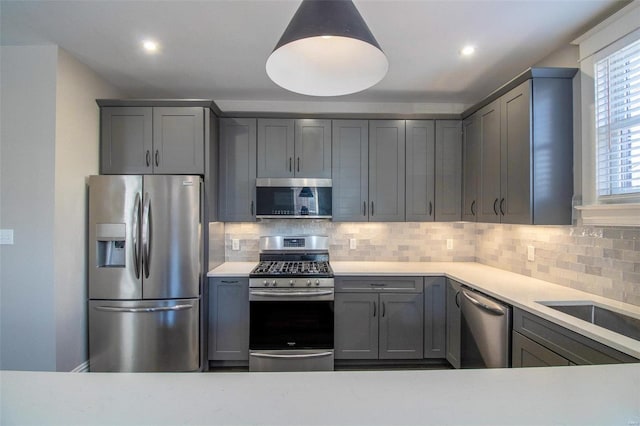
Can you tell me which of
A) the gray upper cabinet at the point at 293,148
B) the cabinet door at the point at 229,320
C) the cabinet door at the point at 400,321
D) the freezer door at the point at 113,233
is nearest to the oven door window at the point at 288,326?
the cabinet door at the point at 229,320

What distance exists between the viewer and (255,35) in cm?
210

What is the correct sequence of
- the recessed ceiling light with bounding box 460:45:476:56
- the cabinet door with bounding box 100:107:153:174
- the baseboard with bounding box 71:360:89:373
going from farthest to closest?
the cabinet door with bounding box 100:107:153:174, the baseboard with bounding box 71:360:89:373, the recessed ceiling light with bounding box 460:45:476:56

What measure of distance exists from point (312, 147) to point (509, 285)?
Answer: 2.10 m

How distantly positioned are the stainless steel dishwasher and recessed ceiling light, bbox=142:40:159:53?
3.00 meters

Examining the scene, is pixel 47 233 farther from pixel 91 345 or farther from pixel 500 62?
pixel 500 62

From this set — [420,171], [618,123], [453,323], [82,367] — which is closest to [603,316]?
[453,323]

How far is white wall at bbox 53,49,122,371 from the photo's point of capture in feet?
7.41

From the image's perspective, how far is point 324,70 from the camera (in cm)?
118

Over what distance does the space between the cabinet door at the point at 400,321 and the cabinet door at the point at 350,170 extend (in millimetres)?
859

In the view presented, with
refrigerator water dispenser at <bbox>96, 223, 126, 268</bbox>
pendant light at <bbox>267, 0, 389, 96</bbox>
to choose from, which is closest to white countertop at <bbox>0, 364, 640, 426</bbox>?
pendant light at <bbox>267, 0, 389, 96</bbox>

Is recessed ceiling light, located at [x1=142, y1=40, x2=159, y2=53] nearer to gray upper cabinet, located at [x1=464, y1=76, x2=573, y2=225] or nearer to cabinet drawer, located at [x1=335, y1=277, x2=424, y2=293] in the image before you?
cabinet drawer, located at [x1=335, y1=277, x2=424, y2=293]

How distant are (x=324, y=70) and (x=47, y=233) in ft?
7.78

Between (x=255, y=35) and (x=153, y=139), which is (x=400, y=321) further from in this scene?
(x=153, y=139)

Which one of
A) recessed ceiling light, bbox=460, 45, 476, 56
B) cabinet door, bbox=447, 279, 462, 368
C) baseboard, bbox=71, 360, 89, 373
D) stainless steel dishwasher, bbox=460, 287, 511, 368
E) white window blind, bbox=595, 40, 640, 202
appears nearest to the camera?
white window blind, bbox=595, 40, 640, 202
